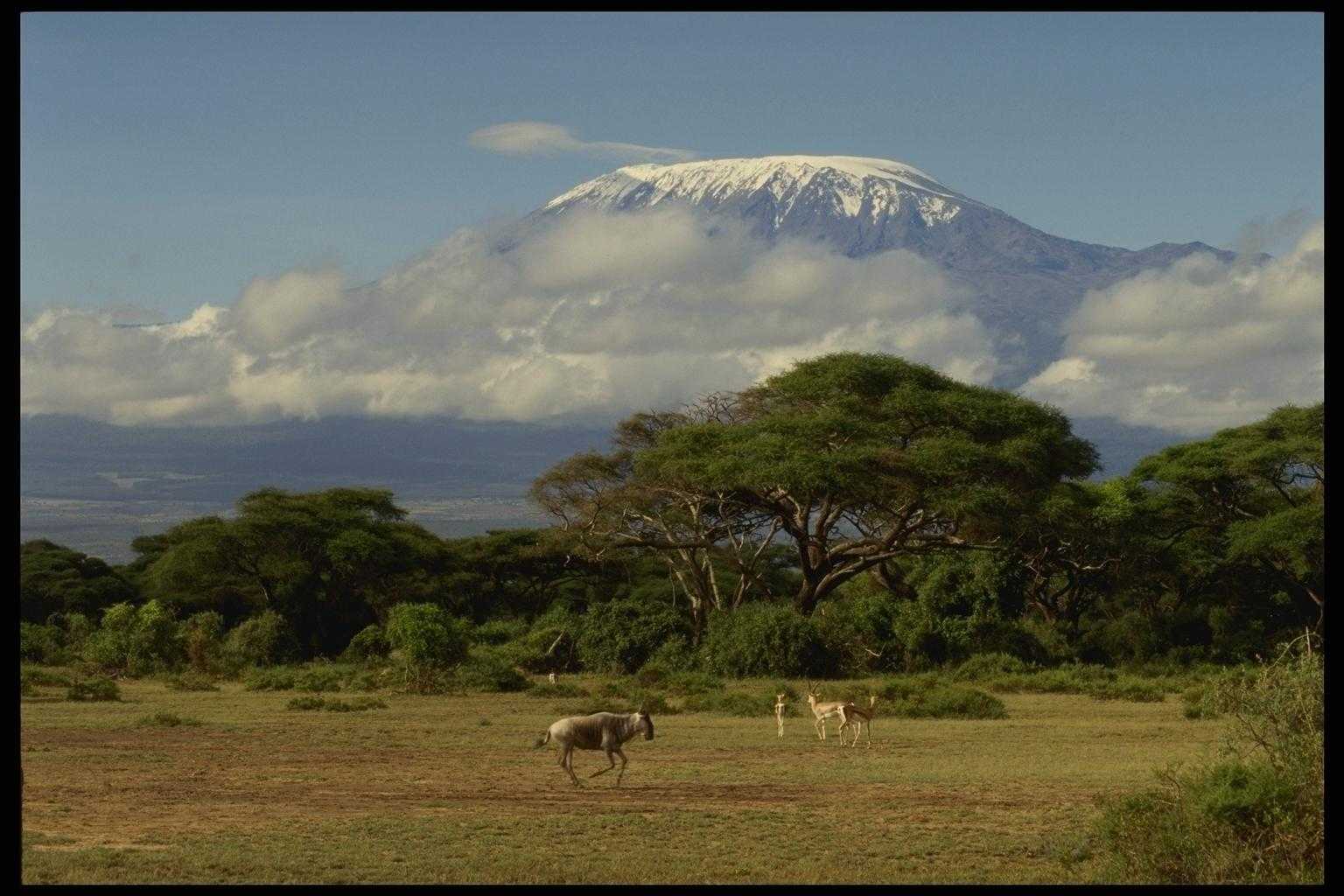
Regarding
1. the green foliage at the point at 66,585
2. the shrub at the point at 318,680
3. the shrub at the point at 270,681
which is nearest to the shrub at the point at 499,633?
the shrub at the point at 318,680

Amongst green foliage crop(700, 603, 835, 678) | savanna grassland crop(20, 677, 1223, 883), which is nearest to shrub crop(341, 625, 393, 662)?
green foliage crop(700, 603, 835, 678)

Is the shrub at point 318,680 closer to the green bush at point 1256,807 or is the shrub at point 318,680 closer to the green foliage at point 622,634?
the green foliage at point 622,634

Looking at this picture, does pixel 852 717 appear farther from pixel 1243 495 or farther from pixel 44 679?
pixel 1243 495

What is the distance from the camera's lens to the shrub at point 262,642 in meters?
39.3

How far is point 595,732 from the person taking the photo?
17078 mm

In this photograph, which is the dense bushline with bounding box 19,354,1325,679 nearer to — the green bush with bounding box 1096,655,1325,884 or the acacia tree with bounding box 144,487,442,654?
the acacia tree with bounding box 144,487,442,654

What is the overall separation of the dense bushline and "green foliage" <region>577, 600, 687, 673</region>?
0.20ft

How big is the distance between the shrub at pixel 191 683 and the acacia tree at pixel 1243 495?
2461 cm

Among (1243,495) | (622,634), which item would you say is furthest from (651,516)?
(1243,495)

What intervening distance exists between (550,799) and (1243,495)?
32.9 meters

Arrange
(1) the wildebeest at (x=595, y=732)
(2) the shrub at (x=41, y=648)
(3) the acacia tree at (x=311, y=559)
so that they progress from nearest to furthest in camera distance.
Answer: (1) the wildebeest at (x=595, y=732)
(2) the shrub at (x=41, y=648)
(3) the acacia tree at (x=311, y=559)

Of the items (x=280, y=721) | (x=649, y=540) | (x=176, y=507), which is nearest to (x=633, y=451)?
(x=649, y=540)

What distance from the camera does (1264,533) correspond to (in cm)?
3944

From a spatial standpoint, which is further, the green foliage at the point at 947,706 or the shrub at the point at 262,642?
the shrub at the point at 262,642
